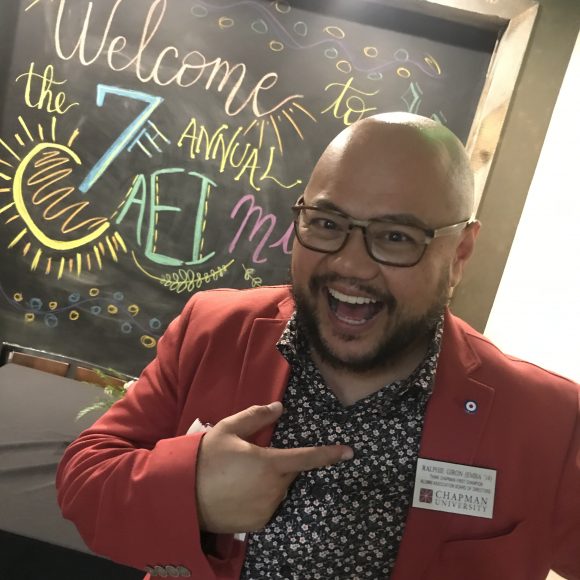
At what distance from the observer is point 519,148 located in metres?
1.66

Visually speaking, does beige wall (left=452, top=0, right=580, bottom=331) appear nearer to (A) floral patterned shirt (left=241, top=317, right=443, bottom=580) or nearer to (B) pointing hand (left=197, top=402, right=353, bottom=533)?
(A) floral patterned shirt (left=241, top=317, right=443, bottom=580)

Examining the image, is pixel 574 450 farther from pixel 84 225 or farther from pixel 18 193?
pixel 18 193

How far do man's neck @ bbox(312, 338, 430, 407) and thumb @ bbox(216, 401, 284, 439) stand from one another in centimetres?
21

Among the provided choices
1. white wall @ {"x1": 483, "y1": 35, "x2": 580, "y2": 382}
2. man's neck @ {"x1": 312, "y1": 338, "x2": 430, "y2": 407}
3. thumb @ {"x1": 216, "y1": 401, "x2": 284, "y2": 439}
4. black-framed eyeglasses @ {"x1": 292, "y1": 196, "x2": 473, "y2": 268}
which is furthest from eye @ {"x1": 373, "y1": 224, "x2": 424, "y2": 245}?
white wall @ {"x1": 483, "y1": 35, "x2": 580, "y2": 382}

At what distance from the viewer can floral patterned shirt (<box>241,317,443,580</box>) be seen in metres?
0.91

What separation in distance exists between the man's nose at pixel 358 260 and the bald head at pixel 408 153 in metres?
0.11

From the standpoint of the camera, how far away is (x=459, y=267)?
3.37ft

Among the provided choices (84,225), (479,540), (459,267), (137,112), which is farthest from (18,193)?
(479,540)

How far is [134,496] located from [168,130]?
4.43 ft

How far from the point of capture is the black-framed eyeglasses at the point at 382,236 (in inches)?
34.4

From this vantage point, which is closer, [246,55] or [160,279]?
[246,55]

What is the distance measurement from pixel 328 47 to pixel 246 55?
0.29m

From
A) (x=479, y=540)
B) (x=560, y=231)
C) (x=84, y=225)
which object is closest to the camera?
(x=479, y=540)

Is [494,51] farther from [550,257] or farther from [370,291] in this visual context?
[370,291]
